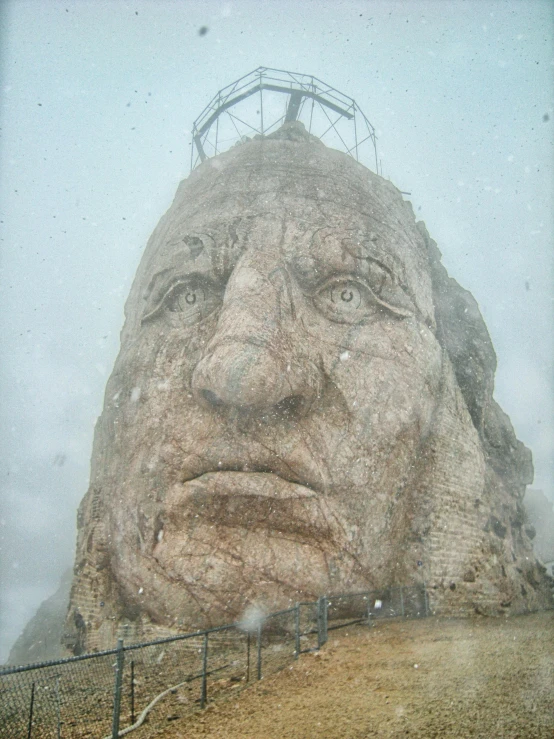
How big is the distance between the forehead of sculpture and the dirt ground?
4192mm

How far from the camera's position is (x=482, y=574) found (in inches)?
239

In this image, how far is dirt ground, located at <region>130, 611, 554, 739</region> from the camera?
279 centimetres

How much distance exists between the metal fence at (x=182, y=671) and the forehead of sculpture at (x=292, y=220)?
3918mm

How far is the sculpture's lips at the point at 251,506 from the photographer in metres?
4.81

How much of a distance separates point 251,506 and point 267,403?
1.07 meters

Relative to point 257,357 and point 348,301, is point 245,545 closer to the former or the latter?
point 257,357

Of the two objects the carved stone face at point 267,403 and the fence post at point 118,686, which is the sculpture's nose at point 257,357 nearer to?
the carved stone face at point 267,403

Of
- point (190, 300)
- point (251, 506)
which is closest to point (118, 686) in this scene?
point (251, 506)

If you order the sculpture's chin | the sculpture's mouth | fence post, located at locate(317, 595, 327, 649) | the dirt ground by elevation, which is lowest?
the dirt ground

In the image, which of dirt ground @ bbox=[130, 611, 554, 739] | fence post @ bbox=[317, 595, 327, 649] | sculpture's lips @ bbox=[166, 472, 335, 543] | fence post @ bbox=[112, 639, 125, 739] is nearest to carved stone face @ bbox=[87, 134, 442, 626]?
sculpture's lips @ bbox=[166, 472, 335, 543]

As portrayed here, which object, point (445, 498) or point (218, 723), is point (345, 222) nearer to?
point (445, 498)

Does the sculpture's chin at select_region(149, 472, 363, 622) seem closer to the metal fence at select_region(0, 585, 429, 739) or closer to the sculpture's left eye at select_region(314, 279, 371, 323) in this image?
the metal fence at select_region(0, 585, 429, 739)

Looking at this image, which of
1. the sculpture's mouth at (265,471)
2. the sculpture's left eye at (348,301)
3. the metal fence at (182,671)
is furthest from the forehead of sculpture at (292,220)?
the metal fence at (182,671)

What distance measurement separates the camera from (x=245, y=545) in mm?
4848
